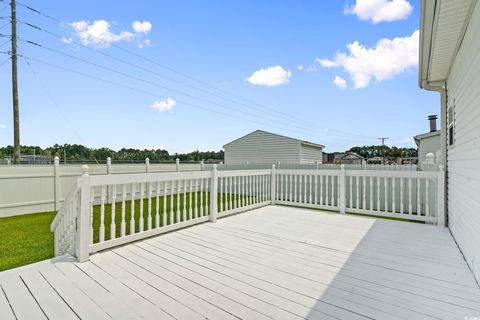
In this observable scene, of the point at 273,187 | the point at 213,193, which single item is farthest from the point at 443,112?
the point at 213,193

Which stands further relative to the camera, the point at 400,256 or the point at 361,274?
the point at 400,256

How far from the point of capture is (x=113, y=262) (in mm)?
2703

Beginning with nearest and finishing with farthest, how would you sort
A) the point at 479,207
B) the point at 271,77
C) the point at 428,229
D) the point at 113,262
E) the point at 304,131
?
the point at 479,207, the point at 113,262, the point at 428,229, the point at 271,77, the point at 304,131

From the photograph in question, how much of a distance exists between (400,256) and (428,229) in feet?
5.51

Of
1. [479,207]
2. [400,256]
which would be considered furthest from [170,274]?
[479,207]

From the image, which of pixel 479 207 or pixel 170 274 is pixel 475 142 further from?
pixel 170 274

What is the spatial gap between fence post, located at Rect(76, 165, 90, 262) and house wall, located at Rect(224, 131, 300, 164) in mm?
12246

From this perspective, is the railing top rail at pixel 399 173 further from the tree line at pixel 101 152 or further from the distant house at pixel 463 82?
the tree line at pixel 101 152

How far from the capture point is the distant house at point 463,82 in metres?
2.29

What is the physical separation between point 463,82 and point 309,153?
12.1 meters

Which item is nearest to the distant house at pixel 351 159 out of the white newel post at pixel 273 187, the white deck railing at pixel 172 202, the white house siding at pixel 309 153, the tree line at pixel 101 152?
the white house siding at pixel 309 153

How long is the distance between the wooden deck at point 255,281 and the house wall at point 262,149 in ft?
35.0

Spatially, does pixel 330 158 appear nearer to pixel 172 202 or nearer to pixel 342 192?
pixel 342 192

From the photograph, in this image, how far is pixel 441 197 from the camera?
4.19m
